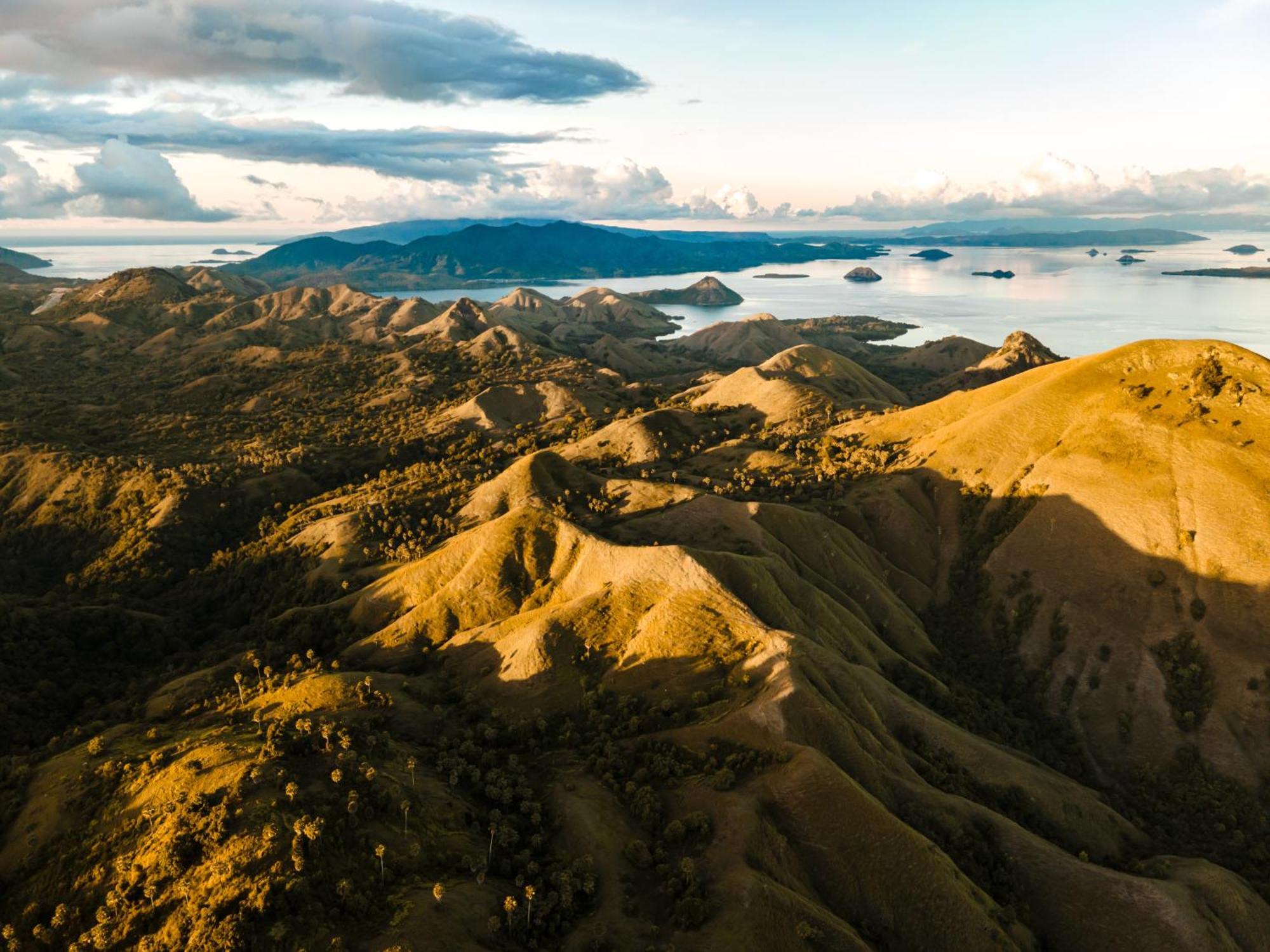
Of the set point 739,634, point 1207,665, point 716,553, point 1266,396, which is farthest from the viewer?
point 1266,396

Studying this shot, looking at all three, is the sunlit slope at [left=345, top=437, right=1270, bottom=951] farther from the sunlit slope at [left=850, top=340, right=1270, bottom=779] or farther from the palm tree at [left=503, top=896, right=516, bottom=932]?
the sunlit slope at [left=850, top=340, right=1270, bottom=779]

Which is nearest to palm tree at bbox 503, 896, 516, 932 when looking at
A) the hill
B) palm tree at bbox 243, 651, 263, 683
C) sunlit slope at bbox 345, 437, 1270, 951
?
the hill

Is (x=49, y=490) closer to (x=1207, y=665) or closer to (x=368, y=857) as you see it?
(x=368, y=857)

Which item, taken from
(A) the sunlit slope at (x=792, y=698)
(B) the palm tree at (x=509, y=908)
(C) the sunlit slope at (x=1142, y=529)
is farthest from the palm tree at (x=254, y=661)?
A: (C) the sunlit slope at (x=1142, y=529)

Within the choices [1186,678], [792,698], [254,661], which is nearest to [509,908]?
[792,698]

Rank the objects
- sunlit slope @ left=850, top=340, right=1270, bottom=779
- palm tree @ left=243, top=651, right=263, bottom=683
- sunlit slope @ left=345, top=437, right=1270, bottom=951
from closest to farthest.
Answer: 1. sunlit slope @ left=345, top=437, right=1270, bottom=951
2. palm tree @ left=243, top=651, right=263, bottom=683
3. sunlit slope @ left=850, top=340, right=1270, bottom=779

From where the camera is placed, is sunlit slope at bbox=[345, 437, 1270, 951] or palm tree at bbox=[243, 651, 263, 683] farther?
palm tree at bbox=[243, 651, 263, 683]

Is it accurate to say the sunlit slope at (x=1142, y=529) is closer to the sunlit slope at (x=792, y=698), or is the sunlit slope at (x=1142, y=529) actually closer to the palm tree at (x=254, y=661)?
the sunlit slope at (x=792, y=698)

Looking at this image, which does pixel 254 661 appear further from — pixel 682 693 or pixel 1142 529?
pixel 1142 529

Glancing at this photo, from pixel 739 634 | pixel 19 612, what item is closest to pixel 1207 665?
pixel 739 634
